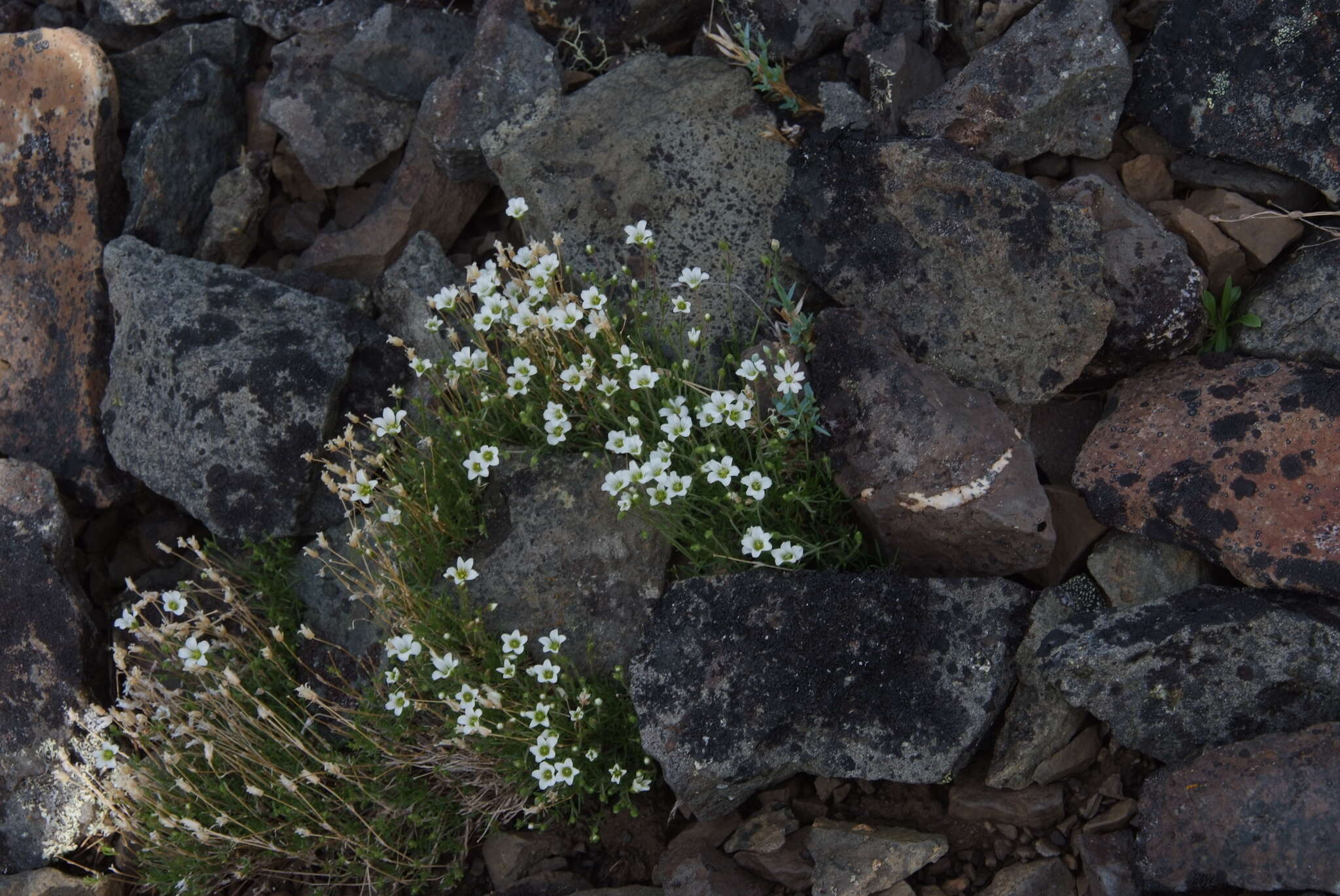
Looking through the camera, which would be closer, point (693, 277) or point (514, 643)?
point (514, 643)

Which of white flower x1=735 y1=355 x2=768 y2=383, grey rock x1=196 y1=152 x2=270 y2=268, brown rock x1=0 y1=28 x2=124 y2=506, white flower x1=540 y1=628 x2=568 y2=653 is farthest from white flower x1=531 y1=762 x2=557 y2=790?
grey rock x1=196 y1=152 x2=270 y2=268

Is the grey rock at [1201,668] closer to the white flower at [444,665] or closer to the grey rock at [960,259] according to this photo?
the grey rock at [960,259]

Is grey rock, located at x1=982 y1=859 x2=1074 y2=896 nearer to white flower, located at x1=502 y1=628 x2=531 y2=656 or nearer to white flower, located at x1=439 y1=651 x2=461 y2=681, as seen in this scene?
white flower, located at x1=502 y1=628 x2=531 y2=656

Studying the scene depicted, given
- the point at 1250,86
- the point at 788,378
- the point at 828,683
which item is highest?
the point at 1250,86

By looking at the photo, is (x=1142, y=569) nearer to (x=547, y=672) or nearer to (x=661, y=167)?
(x=547, y=672)

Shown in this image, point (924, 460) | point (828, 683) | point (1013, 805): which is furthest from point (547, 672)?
point (1013, 805)

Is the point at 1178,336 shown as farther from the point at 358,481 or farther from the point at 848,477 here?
the point at 358,481

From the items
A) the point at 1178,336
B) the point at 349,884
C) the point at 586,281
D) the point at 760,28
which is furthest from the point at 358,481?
the point at 1178,336
